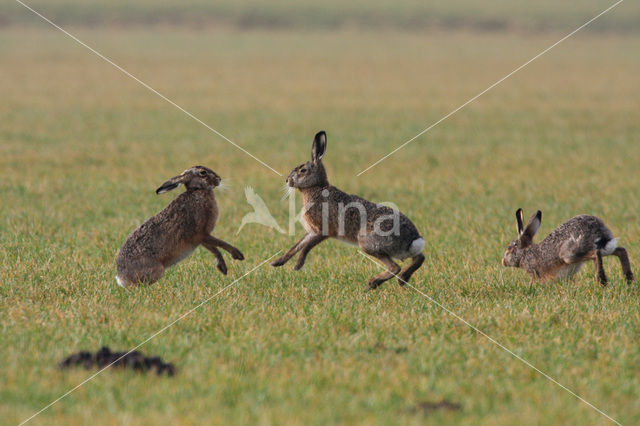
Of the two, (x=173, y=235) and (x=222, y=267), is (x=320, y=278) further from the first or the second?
(x=173, y=235)

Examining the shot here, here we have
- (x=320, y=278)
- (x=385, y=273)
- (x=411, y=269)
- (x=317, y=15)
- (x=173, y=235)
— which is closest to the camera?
(x=173, y=235)

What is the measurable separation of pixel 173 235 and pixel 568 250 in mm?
3981

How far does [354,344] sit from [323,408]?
1.40 m

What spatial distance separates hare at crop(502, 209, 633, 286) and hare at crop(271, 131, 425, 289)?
132 centimetres

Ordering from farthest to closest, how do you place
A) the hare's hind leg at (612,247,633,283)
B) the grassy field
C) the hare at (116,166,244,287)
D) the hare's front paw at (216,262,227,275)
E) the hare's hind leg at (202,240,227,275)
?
the hare's front paw at (216,262,227,275) → the hare's hind leg at (202,240,227,275) → the hare's hind leg at (612,247,633,283) → the hare at (116,166,244,287) → the grassy field

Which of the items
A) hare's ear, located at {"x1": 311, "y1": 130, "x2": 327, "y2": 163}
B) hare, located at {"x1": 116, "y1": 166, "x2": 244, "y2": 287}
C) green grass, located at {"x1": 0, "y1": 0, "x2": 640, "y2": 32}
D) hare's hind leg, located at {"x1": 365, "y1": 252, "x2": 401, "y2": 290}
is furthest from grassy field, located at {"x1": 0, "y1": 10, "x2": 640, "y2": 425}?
green grass, located at {"x1": 0, "y1": 0, "x2": 640, "y2": 32}

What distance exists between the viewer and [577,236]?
8.69 metres

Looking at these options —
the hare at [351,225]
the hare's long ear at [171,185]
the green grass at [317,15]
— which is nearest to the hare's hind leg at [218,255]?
the hare at [351,225]

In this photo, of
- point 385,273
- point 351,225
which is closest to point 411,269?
point 385,273

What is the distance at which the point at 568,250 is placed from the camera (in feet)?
28.7

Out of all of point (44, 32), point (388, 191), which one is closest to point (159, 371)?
point (388, 191)

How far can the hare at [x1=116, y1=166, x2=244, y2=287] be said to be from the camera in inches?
336

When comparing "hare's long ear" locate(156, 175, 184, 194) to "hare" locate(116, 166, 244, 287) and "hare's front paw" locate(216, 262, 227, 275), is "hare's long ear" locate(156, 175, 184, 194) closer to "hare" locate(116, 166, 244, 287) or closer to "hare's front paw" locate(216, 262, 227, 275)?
"hare" locate(116, 166, 244, 287)

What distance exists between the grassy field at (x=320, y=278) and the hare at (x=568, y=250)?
0.61ft
